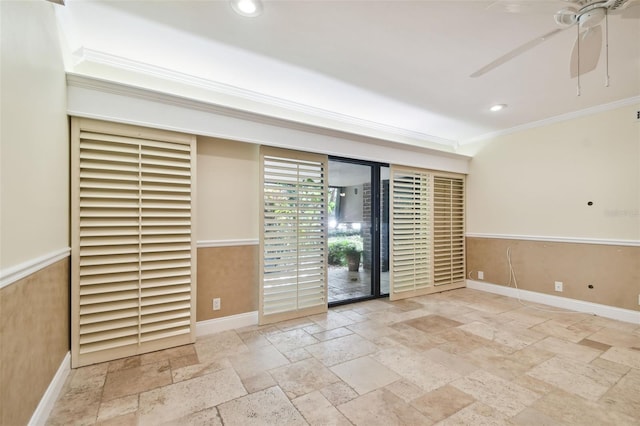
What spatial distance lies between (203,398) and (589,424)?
231cm

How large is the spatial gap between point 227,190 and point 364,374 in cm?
212

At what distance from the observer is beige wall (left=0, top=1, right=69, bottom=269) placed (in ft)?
4.08

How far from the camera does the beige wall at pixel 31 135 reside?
4.08 feet

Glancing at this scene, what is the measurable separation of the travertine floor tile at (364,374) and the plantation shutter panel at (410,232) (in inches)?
72.9

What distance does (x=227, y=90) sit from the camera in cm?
306

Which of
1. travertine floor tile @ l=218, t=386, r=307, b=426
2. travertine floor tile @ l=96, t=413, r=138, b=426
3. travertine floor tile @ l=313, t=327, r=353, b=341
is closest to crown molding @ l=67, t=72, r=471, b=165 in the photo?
travertine floor tile @ l=313, t=327, r=353, b=341

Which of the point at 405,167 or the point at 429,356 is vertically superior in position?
the point at 405,167

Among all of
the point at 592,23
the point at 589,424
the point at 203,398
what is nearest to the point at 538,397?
the point at 589,424

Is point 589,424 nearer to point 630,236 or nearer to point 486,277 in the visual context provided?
point 630,236

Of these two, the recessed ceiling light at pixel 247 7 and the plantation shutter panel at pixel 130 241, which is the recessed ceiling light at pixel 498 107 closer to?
the recessed ceiling light at pixel 247 7

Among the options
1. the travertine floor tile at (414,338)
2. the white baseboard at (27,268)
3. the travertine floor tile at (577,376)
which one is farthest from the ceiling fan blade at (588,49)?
the white baseboard at (27,268)

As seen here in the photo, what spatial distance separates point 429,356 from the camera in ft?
8.03

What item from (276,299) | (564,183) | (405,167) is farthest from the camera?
(405,167)

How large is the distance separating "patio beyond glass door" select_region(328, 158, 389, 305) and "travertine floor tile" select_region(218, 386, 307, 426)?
2091 millimetres
